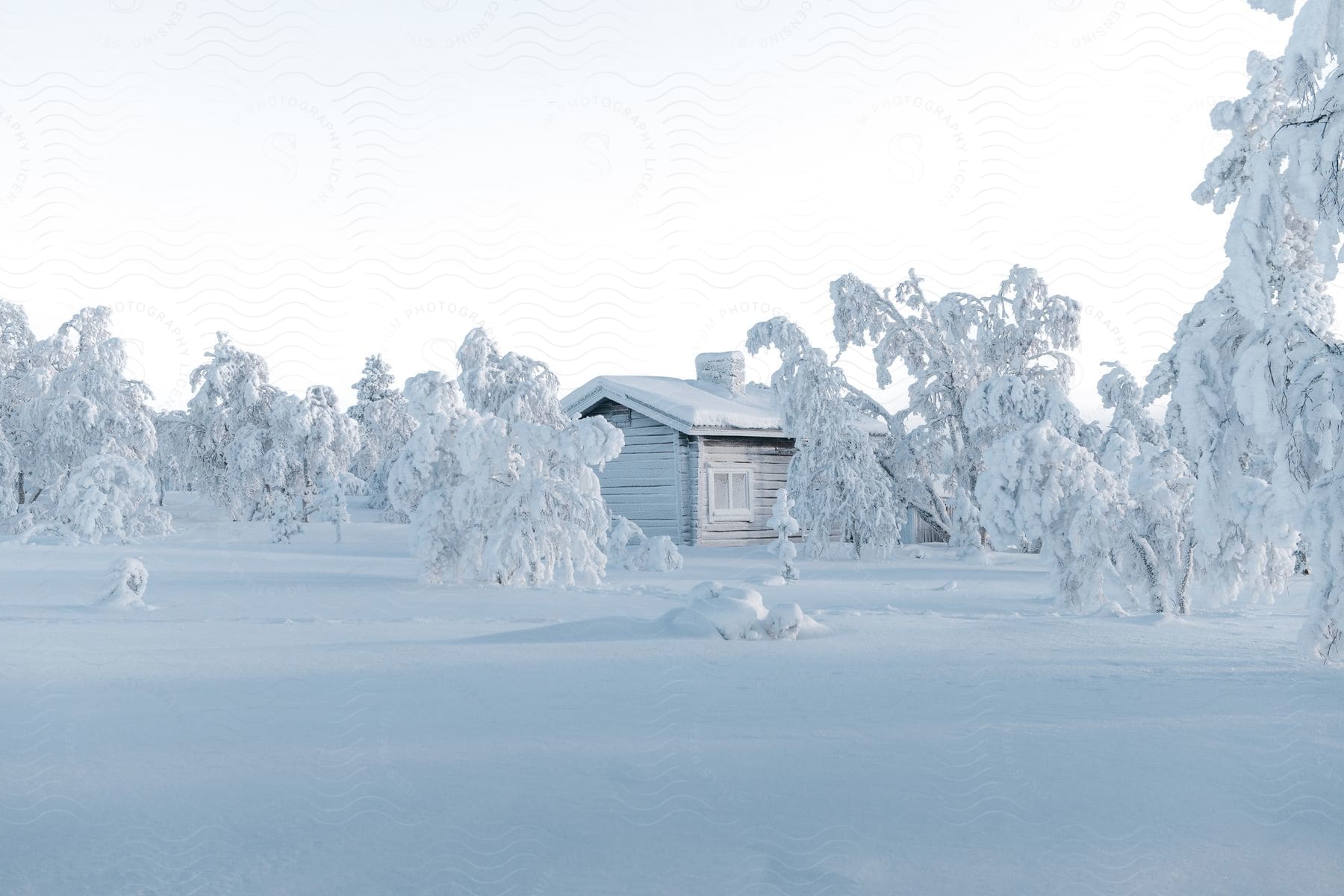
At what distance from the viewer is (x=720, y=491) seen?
23719mm

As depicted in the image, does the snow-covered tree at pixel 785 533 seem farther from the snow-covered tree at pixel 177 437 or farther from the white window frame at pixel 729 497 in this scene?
the snow-covered tree at pixel 177 437

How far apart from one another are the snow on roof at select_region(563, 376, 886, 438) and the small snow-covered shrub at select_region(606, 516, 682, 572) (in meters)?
4.09

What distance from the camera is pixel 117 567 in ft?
36.7

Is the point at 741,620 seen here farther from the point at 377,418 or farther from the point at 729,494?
the point at 377,418

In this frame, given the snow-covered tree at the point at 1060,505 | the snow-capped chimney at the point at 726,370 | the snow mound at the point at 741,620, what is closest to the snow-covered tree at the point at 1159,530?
the snow-covered tree at the point at 1060,505

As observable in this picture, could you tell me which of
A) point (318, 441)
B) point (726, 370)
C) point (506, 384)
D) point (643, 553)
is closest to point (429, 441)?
point (643, 553)

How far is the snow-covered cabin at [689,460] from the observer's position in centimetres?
2292

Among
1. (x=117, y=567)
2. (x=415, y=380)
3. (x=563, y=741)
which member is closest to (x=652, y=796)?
(x=563, y=741)

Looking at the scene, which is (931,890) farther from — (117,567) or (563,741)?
(117,567)

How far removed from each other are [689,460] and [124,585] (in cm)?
1370

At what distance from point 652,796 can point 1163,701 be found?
3.91m

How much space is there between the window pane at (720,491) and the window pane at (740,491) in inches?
8.6

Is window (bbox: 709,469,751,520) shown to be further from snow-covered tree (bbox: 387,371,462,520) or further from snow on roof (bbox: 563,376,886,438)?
snow-covered tree (bbox: 387,371,462,520)

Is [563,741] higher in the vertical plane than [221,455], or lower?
lower
